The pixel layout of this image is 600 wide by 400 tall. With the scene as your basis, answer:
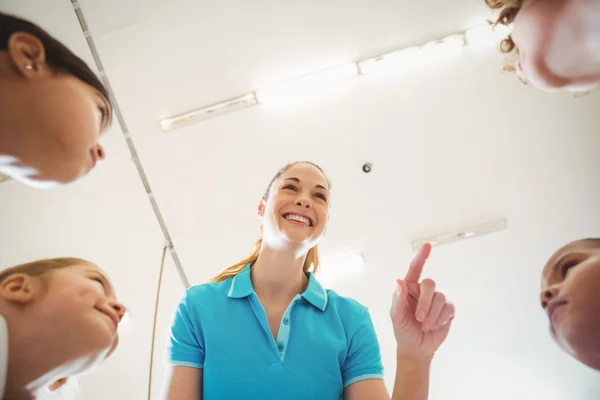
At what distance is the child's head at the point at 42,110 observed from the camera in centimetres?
55

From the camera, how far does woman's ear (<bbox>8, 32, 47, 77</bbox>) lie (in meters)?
0.55

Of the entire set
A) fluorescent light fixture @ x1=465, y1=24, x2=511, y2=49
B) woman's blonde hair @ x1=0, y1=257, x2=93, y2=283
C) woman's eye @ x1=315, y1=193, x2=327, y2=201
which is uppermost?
fluorescent light fixture @ x1=465, y1=24, x2=511, y2=49

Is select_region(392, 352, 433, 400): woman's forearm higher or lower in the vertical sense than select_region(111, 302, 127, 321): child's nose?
lower

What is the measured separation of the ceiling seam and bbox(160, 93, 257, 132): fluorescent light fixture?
169 millimetres

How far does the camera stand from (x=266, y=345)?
90 centimetres

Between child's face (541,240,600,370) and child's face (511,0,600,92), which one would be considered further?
child's face (511,0,600,92)

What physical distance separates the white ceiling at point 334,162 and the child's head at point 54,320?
1310 millimetres

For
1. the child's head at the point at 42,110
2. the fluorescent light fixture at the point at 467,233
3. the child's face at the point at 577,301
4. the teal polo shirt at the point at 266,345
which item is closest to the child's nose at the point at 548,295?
the child's face at the point at 577,301

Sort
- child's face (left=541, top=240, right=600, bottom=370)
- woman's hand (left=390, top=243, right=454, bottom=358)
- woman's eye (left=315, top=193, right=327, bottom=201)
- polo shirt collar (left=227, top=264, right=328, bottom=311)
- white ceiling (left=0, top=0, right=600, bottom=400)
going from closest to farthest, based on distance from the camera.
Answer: child's face (left=541, top=240, right=600, bottom=370) → woman's hand (left=390, top=243, right=454, bottom=358) → polo shirt collar (left=227, top=264, right=328, bottom=311) → woman's eye (left=315, top=193, right=327, bottom=201) → white ceiling (left=0, top=0, right=600, bottom=400)

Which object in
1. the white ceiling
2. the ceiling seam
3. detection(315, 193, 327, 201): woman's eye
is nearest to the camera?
detection(315, 193, 327, 201): woman's eye

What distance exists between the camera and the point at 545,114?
2.08 m

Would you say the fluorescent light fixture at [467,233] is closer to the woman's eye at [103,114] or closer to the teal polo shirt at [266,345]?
the teal polo shirt at [266,345]

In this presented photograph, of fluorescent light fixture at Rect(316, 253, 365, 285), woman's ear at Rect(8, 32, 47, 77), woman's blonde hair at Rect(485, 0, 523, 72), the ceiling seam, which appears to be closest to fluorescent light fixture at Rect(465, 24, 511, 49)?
woman's blonde hair at Rect(485, 0, 523, 72)

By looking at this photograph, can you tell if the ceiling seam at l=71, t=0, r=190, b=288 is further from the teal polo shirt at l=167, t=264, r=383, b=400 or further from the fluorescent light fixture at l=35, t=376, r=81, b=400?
the fluorescent light fixture at l=35, t=376, r=81, b=400
